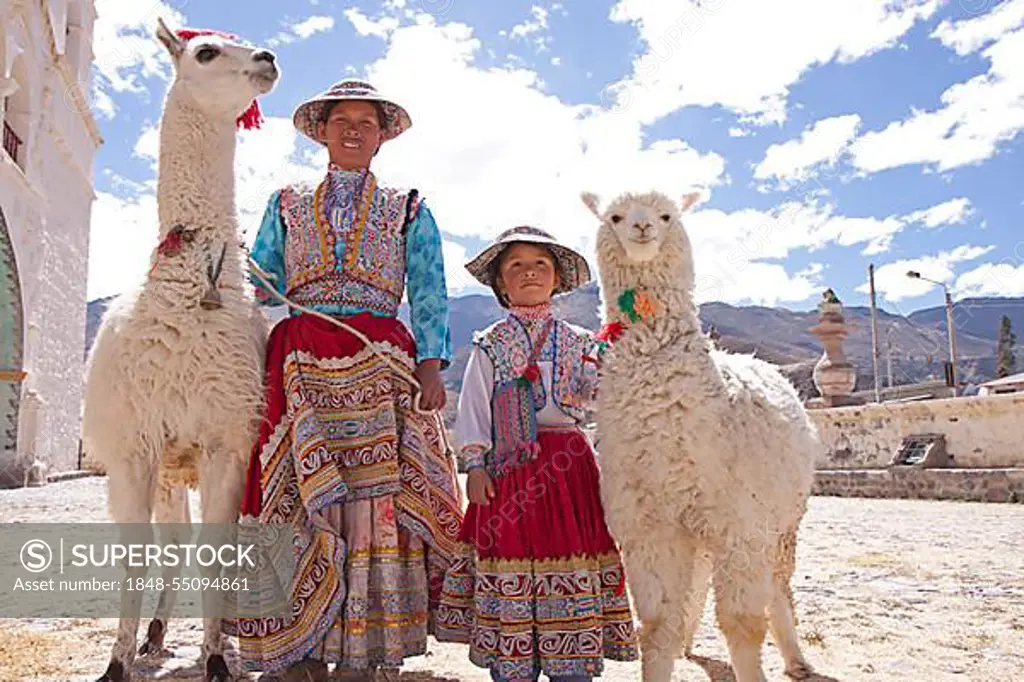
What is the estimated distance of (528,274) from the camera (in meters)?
3.29

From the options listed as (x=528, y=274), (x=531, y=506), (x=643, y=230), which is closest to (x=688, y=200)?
(x=643, y=230)

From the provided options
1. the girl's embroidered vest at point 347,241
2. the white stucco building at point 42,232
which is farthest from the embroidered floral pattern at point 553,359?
the white stucco building at point 42,232

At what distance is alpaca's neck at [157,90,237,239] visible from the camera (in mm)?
3307

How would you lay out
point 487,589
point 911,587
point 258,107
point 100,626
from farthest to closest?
1. point 911,587
2. point 100,626
3. point 258,107
4. point 487,589

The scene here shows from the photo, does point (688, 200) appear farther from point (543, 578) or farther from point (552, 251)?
point (543, 578)

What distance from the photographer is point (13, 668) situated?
3.45 meters

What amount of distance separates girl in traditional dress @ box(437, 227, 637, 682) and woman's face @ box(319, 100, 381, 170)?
2.14ft

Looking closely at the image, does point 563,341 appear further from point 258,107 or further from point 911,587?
point 911,587

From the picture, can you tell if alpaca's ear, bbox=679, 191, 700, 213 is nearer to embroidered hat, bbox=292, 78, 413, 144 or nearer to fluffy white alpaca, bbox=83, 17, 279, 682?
embroidered hat, bbox=292, 78, 413, 144

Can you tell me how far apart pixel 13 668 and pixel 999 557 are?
22.3 ft

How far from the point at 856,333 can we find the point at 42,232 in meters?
72.6

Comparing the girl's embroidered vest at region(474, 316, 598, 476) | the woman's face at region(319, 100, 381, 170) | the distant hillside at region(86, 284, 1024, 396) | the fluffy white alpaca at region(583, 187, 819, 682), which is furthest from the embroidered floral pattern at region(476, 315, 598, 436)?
the distant hillside at region(86, 284, 1024, 396)

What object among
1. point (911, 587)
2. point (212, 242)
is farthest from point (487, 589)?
point (911, 587)

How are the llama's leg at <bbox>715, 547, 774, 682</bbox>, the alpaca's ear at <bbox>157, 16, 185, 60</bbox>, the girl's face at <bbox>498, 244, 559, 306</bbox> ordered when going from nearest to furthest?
the llama's leg at <bbox>715, 547, 774, 682</bbox>, the girl's face at <bbox>498, 244, 559, 306</bbox>, the alpaca's ear at <bbox>157, 16, 185, 60</bbox>
